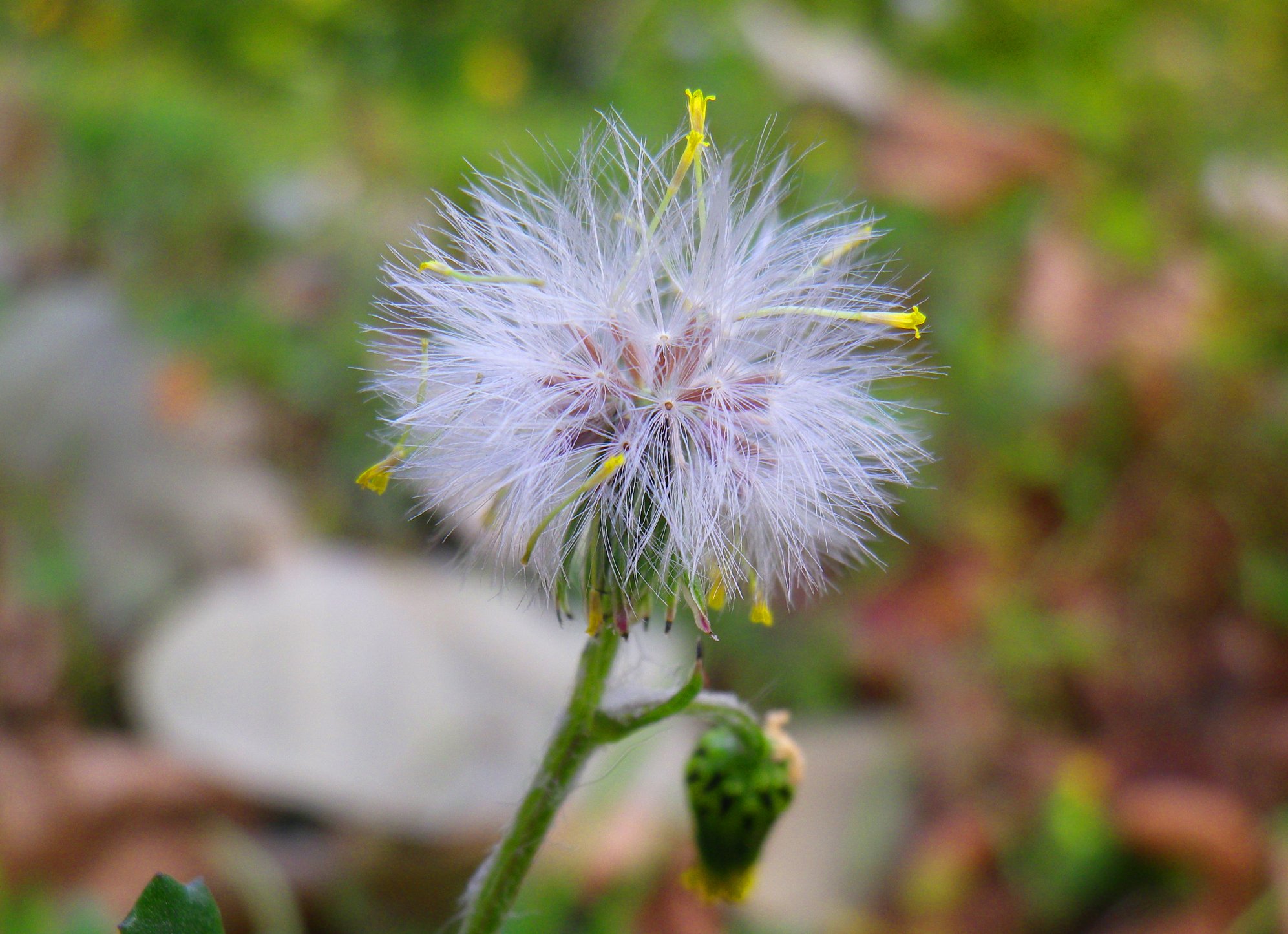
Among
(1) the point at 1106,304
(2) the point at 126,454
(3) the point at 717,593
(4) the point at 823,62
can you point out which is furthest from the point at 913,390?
(3) the point at 717,593

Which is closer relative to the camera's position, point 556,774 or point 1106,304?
point 556,774

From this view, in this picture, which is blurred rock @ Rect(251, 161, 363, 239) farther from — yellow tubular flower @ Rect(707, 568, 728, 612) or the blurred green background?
yellow tubular flower @ Rect(707, 568, 728, 612)

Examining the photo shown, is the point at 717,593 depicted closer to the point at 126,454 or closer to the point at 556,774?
the point at 556,774

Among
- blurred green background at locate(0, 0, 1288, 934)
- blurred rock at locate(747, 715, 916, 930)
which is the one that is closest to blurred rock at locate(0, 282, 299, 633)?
blurred green background at locate(0, 0, 1288, 934)

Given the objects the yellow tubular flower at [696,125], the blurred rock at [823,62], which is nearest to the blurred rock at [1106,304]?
the blurred rock at [823,62]

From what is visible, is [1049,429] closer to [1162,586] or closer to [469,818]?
[1162,586]

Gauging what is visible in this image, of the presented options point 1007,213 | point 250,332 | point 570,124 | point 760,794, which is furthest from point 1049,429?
point 760,794
